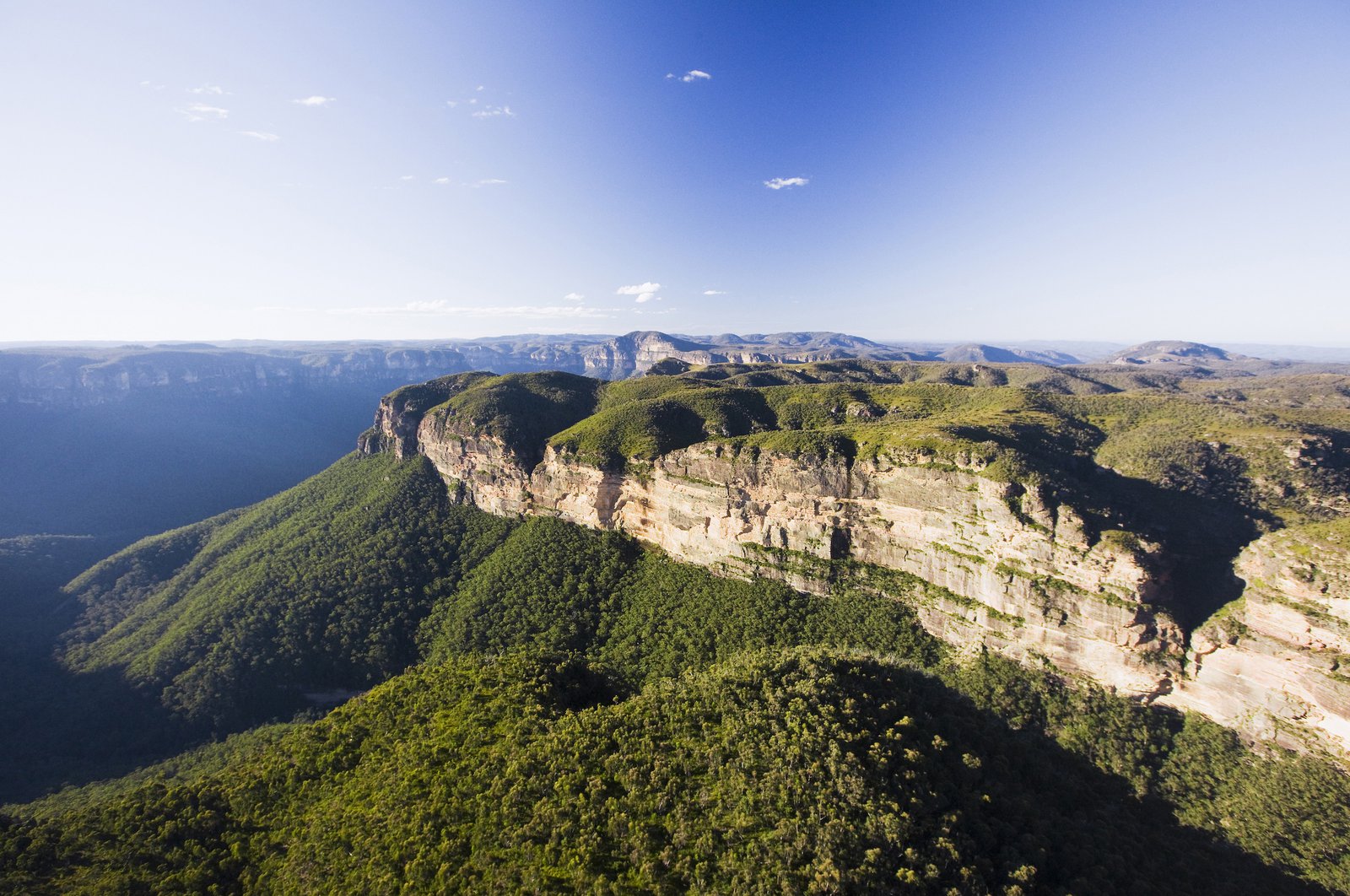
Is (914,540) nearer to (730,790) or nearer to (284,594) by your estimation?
(730,790)

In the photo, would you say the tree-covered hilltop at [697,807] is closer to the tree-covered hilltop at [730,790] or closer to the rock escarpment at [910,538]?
the tree-covered hilltop at [730,790]

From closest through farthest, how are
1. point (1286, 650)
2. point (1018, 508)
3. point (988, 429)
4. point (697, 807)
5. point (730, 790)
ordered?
point (697, 807)
point (730, 790)
point (1286, 650)
point (1018, 508)
point (988, 429)

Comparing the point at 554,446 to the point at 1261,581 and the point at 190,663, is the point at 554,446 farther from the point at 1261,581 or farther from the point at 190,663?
the point at 1261,581

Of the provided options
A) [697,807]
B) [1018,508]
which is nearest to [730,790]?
[697,807]

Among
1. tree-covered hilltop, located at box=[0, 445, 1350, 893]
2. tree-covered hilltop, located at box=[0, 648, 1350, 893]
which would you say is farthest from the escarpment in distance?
tree-covered hilltop, located at box=[0, 648, 1350, 893]

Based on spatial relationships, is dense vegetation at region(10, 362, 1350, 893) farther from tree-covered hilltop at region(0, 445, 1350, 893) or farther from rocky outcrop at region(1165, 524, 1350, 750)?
rocky outcrop at region(1165, 524, 1350, 750)

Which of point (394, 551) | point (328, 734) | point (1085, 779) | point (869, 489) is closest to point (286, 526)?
point (394, 551)
